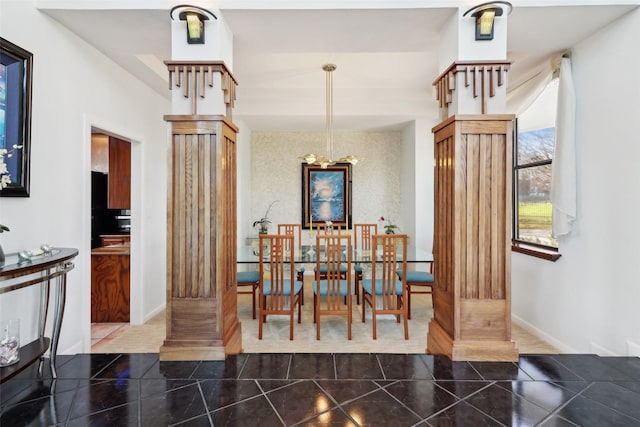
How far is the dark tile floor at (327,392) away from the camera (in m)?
1.44

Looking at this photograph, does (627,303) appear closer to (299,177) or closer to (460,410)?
(460,410)

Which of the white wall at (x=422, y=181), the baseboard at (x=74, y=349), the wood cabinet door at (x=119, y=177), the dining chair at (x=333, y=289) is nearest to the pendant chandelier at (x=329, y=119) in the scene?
the white wall at (x=422, y=181)

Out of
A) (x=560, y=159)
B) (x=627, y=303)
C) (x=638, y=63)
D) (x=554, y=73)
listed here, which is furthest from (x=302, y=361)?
(x=554, y=73)

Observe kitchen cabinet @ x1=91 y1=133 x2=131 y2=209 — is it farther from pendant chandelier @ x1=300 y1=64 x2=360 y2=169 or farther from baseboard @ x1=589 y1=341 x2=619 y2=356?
baseboard @ x1=589 y1=341 x2=619 y2=356

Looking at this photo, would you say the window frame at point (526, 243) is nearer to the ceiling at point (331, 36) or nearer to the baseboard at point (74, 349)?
the ceiling at point (331, 36)

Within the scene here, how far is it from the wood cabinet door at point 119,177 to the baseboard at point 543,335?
4541 millimetres

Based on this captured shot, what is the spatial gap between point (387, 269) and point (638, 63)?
235 cm

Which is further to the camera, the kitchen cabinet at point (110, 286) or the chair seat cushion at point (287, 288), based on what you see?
the kitchen cabinet at point (110, 286)

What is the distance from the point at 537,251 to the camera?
305 cm

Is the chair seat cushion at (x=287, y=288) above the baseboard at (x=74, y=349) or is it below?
above

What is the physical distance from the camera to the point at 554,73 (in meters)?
2.74

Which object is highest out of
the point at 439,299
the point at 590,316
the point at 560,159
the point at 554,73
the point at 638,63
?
the point at 554,73

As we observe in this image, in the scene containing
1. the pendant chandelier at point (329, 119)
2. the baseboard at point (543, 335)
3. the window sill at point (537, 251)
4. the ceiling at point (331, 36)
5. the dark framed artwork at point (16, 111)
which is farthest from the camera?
the pendant chandelier at point (329, 119)

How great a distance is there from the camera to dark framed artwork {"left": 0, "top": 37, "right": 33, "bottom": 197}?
1786 millimetres
